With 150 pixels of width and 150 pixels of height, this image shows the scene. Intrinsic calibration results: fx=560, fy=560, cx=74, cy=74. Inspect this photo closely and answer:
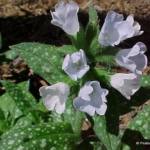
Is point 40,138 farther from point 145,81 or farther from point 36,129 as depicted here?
point 145,81

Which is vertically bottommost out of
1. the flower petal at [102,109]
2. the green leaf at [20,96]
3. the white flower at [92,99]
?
the green leaf at [20,96]

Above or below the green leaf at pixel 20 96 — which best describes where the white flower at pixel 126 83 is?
above

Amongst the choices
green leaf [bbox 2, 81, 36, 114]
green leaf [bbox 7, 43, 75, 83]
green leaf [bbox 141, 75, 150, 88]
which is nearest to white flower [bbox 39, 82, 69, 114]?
green leaf [bbox 7, 43, 75, 83]

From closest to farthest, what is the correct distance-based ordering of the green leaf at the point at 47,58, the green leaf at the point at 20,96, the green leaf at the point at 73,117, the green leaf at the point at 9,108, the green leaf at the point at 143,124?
the green leaf at the point at 47,58, the green leaf at the point at 73,117, the green leaf at the point at 143,124, the green leaf at the point at 20,96, the green leaf at the point at 9,108

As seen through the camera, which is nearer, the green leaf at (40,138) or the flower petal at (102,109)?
the flower petal at (102,109)

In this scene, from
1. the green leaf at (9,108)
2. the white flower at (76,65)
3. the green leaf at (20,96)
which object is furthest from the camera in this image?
the green leaf at (9,108)

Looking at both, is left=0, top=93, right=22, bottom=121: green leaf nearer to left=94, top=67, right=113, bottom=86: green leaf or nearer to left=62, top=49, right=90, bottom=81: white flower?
left=94, top=67, right=113, bottom=86: green leaf

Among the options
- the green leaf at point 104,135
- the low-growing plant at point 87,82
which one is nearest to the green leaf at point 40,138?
the low-growing plant at point 87,82

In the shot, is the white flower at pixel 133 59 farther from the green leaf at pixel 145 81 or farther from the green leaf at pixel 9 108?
the green leaf at pixel 9 108
